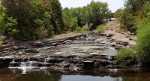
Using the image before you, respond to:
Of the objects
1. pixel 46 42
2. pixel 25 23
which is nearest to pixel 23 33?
pixel 25 23

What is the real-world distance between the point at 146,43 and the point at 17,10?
27.1m

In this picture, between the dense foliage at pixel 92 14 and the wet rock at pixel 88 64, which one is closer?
the wet rock at pixel 88 64

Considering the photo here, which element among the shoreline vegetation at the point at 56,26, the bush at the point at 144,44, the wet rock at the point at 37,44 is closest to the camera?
the bush at the point at 144,44

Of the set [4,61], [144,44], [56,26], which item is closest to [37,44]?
[4,61]

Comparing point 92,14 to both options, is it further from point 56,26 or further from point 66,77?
point 66,77

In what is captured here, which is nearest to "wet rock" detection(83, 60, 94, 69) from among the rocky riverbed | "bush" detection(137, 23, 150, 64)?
the rocky riverbed

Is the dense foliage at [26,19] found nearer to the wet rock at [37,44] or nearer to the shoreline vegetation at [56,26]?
the shoreline vegetation at [56,26]

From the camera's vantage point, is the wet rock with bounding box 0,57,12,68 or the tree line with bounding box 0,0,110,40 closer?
the wet rock with bounding box 0,57,12,68

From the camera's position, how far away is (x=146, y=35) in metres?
36.4

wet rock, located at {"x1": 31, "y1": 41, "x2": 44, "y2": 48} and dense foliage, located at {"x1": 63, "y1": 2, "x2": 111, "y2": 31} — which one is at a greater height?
dense foliage, located at {"x1": 63, "y1": 2, "x2": 111, "y2": 31}

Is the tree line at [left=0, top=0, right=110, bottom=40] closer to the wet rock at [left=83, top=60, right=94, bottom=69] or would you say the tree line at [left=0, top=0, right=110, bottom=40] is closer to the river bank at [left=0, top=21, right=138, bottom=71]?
the river bank at [left=0, top=21, right=138, bottom=71]

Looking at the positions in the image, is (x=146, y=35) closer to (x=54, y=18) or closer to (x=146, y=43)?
(x=146, y=43)

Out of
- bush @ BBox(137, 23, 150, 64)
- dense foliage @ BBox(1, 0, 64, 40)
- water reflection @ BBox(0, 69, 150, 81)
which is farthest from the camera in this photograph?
dense foliage @ BBox(1, 0, 64, 40)

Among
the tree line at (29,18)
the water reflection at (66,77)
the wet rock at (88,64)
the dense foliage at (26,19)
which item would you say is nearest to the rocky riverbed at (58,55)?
the wet rock at (88,64)
